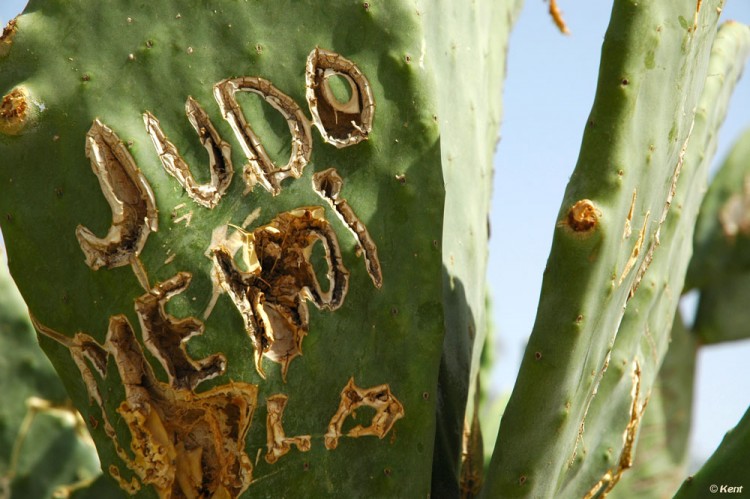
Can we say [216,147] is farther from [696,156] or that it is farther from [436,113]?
[696,156]

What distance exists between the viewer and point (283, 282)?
109 cm

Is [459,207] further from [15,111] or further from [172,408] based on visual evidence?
[15,111]

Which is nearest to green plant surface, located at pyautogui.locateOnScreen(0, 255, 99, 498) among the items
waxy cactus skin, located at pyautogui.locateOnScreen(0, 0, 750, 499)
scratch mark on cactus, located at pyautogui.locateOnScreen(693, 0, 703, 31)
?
waxy cactus skin, located at pyautogui.locateOnScreen(0, 0, 750, 499)

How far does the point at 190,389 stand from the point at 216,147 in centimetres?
27

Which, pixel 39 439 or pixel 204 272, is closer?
pixel 204 272

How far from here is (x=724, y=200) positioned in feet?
9.24

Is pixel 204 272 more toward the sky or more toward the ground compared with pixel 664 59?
more toward the ground

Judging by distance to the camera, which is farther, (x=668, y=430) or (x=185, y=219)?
(x=668, y=430)

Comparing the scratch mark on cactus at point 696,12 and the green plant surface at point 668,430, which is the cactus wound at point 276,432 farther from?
the green plant surface at point 668,430

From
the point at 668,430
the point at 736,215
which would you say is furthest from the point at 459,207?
the point at 736,215

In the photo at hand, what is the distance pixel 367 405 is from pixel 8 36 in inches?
23.4

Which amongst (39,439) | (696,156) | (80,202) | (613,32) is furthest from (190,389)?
(39,439)

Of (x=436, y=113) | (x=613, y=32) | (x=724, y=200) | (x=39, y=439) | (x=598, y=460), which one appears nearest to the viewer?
(x=613, y=32)

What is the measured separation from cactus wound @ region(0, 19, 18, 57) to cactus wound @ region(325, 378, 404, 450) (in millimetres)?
551
